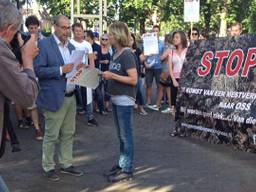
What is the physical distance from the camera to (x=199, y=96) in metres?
7.93

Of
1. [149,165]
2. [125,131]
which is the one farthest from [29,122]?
[125,131]

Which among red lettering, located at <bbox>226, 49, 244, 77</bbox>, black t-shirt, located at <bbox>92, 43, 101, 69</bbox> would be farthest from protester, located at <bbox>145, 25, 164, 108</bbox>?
red lettering, located at <bbox>226, 49, 244, 77</bbox>

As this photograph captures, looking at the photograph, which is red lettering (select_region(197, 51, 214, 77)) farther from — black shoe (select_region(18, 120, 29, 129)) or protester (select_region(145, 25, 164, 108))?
protester (select_region(145, 25, 164, 108))

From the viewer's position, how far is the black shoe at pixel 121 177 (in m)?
5.88

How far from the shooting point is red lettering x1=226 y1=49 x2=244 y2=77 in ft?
23.8

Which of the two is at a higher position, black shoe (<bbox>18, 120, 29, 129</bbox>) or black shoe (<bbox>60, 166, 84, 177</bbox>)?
black shoe (<bbox>60, 166, 84, 177</bbox>)

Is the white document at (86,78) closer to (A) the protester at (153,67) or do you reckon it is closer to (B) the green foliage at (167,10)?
(A) the protester at (153,67)

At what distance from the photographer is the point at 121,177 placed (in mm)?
5945

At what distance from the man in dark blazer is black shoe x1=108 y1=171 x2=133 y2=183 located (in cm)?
65

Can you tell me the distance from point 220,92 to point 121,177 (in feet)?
7.83

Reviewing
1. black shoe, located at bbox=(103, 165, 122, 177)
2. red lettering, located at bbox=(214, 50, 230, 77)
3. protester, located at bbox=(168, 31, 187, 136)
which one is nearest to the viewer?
black shoe, located at bbox=(103, 165, 122, 177)

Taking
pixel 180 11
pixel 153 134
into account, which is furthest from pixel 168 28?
pixel 153 134

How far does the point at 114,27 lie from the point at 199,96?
8.90 ft

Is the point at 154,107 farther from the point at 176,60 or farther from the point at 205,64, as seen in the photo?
the point at 205,64
